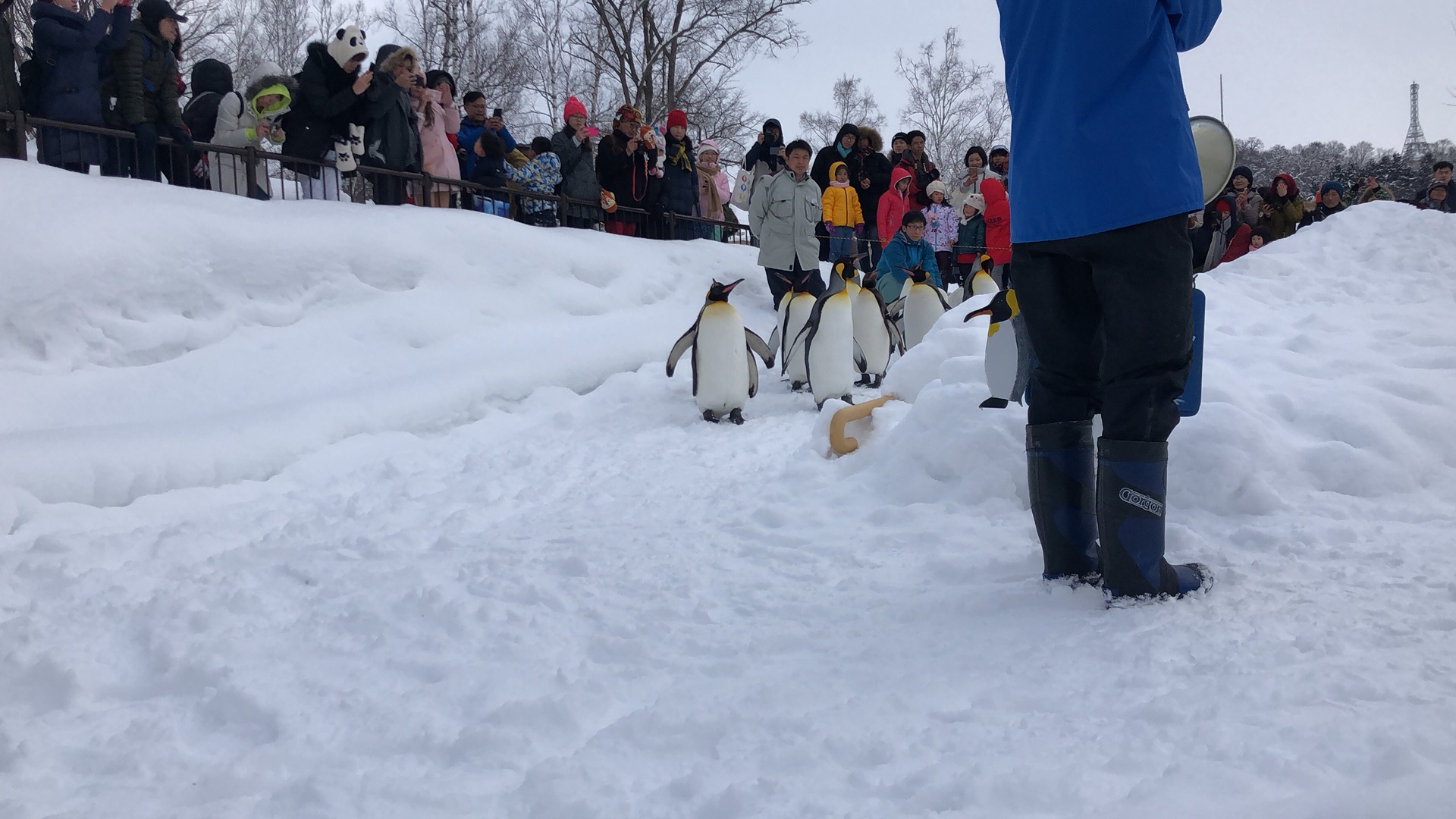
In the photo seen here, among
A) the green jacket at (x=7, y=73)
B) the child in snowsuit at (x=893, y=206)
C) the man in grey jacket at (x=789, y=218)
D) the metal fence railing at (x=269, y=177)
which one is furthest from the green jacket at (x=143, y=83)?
the child in snowsuit at (x=893, y=206)

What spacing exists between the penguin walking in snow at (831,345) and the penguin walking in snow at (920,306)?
7.11 feet

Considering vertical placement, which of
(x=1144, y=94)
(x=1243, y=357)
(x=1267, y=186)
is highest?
(x=1267, y=186)

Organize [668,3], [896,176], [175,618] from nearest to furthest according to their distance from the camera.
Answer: [175,618]
[896,176]
[668,3]

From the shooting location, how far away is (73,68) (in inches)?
216

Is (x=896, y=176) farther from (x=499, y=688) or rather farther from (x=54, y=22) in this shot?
(x=499, y=688)

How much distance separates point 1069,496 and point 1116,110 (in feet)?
2.53

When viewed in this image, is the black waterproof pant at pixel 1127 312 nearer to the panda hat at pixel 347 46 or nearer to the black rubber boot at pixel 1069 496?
the black rubber boot at pixel 1069 496

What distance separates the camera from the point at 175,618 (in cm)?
210

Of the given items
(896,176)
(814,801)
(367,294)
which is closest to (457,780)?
(814,801)

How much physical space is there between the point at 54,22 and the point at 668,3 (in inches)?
652

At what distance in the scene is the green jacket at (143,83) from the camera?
5.65m

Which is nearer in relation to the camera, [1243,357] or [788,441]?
[1243,357]

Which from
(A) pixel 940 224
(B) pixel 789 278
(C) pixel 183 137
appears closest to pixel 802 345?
(B) pixel 789 278

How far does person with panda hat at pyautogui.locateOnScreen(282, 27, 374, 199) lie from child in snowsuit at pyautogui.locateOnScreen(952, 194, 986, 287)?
5.77 m
